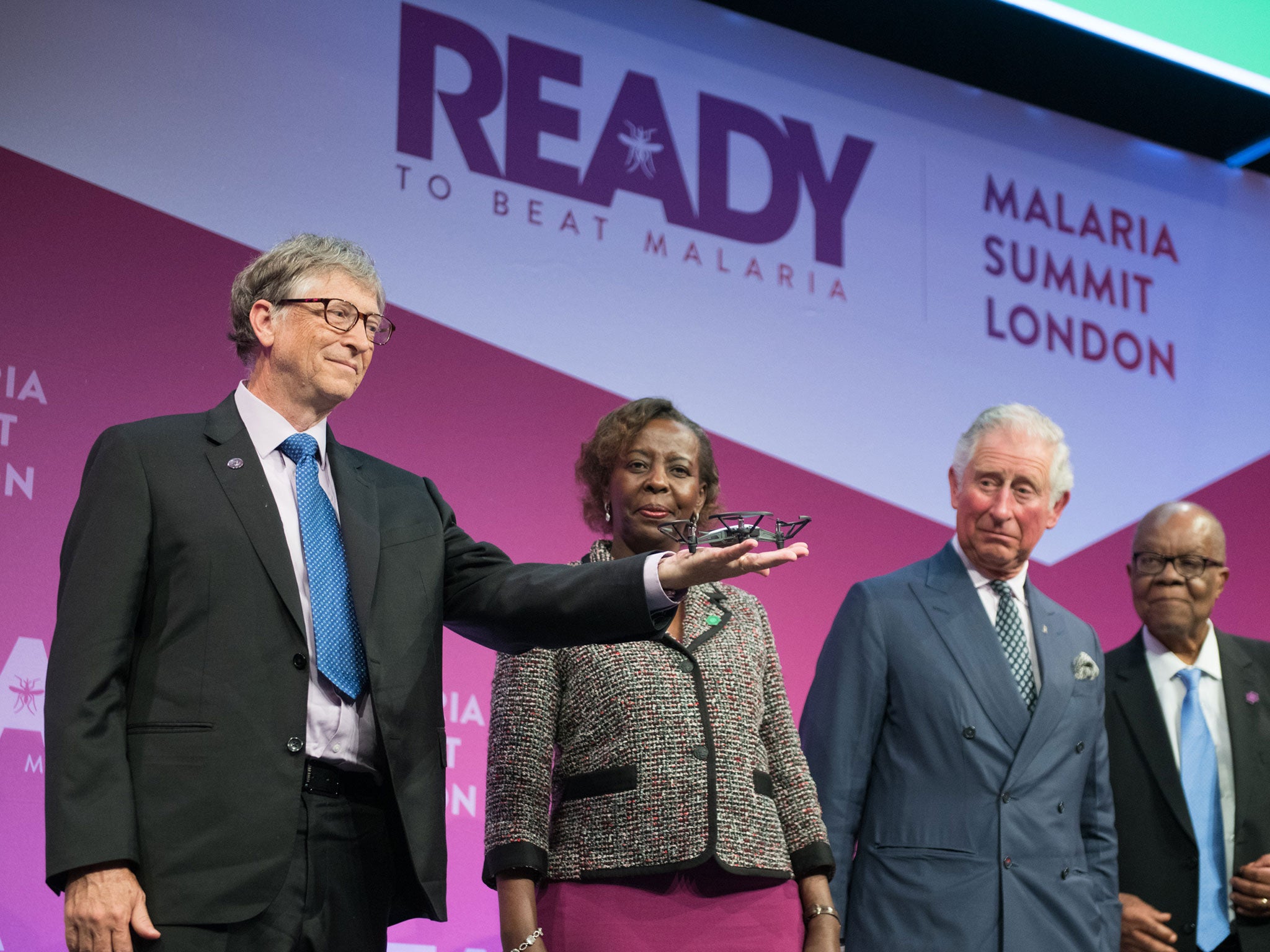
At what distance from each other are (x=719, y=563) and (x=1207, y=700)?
6.88ft

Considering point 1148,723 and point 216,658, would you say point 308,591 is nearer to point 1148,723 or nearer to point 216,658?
point 216,658

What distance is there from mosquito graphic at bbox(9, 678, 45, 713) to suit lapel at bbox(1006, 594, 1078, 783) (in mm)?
2056

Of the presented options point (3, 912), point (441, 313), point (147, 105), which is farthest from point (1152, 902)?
point (147, 105)

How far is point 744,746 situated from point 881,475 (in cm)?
199

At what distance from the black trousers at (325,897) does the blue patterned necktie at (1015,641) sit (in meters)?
1.55

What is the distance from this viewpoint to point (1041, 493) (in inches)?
130

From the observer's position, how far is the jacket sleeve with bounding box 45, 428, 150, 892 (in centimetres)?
189

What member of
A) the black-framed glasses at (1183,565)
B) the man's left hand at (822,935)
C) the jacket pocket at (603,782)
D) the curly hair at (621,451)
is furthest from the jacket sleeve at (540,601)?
the black-framed glasses at (1183,565)

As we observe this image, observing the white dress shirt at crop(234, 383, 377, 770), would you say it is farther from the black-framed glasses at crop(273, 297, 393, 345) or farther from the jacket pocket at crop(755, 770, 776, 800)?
the jacket pocket at crop(755, 770, 776, 800)

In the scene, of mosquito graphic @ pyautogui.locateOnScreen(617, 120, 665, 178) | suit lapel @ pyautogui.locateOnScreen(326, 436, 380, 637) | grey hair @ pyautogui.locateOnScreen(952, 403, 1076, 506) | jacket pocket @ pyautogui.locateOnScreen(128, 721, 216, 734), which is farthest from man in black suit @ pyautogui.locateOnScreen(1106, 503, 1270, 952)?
jacket pocket @ pyautogui.locateOnScreen(128, 721, 216, 734)

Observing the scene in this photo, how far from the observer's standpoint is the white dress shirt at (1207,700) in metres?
3.51

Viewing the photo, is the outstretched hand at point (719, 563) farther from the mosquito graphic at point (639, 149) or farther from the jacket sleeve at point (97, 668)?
the mosquito graphic at point (639, 149)

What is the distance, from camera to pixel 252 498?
2170 mm

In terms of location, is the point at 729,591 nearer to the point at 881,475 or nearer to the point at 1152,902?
the point at 1152,902
